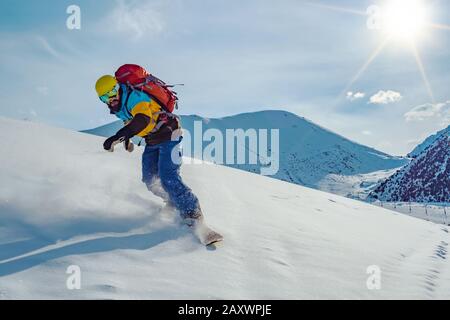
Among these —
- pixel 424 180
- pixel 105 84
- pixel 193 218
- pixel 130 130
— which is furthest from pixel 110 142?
pixel 424 180

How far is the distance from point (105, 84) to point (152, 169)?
1174mm

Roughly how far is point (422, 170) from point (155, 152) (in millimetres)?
143287

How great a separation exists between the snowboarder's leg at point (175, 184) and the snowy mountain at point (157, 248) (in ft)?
0.78

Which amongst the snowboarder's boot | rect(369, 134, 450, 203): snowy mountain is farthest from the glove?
rect(369, 134, 450, 203): snowy mountain

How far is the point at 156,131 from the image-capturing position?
14.8 ft

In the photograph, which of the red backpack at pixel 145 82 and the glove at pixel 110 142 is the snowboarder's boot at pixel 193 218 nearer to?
the glove at pixel 110 142

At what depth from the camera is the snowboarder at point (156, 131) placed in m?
4.20

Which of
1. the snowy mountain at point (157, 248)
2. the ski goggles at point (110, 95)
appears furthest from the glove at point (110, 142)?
the snowy mountain at point (157, 248)

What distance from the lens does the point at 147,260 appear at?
3355 millimetres

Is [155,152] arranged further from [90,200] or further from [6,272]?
[6,272]

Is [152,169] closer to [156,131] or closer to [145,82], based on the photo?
[156,131]

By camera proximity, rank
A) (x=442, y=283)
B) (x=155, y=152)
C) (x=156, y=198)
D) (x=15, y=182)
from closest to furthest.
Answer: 1. (x=442, y=283)
2. (x=15, y=182)
3. (x=155, y=152)
4. (x=156, y=198)
